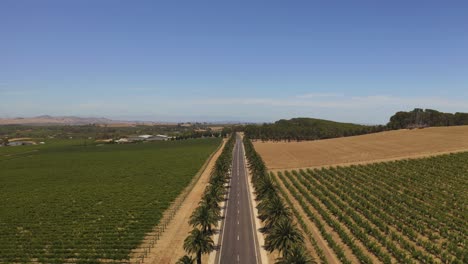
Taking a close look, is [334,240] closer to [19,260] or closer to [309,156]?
[19,260]

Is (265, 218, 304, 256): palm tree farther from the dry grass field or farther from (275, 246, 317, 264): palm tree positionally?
the dry grass field

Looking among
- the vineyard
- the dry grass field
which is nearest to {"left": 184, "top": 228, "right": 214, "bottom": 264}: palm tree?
the vineyard

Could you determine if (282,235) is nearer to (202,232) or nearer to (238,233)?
(202,232)

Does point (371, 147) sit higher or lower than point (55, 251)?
higher

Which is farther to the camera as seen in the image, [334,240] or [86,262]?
[334,240]

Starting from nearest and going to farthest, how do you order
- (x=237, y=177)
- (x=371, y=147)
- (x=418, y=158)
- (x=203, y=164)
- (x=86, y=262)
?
(x=86, y=262) → (x=237, y=177) → (x=418, y=158) → (x=203, y=164) → (x=371, y=147)

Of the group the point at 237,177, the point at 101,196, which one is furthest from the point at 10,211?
the point at 237,177

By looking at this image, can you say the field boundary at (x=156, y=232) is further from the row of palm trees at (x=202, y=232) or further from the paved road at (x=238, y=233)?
the paved road at (x=238, y=233)
